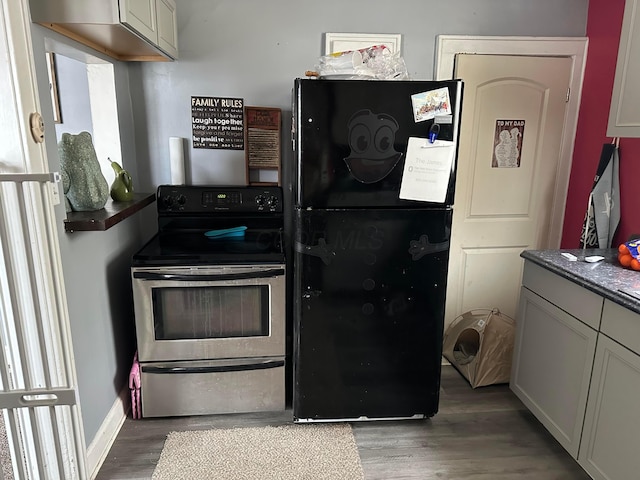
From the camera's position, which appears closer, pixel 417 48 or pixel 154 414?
pixel 154 414

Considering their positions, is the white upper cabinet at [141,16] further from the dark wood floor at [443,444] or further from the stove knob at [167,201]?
the dark wood floor at [443,444]

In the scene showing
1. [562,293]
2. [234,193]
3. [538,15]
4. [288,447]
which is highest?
[538,15]

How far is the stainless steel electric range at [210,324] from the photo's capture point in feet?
Answer: 7.13

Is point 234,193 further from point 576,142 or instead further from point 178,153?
point 576,142

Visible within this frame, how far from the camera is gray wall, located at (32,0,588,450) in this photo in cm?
251

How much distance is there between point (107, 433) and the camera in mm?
2135

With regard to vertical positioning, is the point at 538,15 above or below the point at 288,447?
above

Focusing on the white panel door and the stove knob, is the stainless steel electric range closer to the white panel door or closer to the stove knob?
the stove knob

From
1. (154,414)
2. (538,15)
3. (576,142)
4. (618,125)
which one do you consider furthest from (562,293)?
(154,414)

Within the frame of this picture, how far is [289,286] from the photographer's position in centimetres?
275

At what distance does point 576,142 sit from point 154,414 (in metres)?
2.84

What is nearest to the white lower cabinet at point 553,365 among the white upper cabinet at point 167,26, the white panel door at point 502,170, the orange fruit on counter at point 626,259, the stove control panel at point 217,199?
the orange fruit on counter at point 626,259

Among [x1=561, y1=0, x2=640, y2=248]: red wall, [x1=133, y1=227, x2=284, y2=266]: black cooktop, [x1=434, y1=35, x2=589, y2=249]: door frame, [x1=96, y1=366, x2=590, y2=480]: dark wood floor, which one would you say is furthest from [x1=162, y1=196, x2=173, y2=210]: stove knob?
[x1=561, y1=0, x2=640, y2=248]: red wall

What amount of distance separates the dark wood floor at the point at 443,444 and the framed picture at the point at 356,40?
6.63ft
